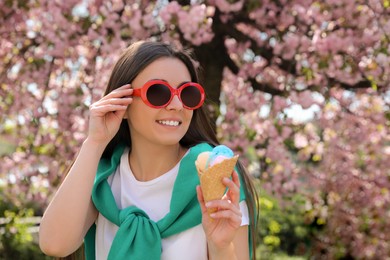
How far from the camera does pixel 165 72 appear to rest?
7.28ft

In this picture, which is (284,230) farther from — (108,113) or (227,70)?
(108,113)

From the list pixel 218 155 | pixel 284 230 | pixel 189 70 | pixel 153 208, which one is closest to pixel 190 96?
pixel 189 70

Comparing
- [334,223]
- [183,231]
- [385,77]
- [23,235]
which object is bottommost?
[334,223]

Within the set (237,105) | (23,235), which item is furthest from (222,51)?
(23,235)

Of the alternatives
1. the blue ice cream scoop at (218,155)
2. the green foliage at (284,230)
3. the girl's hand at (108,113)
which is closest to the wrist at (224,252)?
the blue ice cream scoop at (218,155)

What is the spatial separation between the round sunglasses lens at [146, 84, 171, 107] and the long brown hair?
0.44 feet

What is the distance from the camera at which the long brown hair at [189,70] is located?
2248mm

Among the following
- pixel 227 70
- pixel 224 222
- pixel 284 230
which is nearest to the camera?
pixel 224 222

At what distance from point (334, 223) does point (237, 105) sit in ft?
11.4

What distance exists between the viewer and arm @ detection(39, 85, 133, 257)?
2.21 m

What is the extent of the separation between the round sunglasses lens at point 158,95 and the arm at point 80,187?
92 mm

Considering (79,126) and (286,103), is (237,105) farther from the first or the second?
(79,126)

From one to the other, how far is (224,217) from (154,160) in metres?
0.44

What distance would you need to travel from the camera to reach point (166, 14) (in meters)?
4.26
